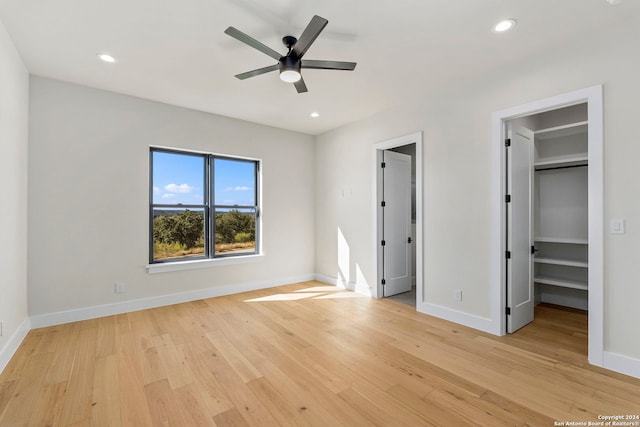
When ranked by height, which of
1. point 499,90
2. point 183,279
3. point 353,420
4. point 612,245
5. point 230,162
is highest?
point 499,90

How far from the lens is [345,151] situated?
17.0 ft

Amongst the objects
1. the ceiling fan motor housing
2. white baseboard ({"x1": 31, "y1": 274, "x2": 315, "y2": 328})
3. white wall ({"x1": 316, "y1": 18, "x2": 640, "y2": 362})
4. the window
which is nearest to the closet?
white wall ({"x1": 316, "y1": 18, "x2": 640, "y2": 362})

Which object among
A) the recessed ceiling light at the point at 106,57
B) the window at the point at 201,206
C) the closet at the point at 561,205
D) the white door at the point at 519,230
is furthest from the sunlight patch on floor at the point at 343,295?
the recessed ceiling light at the point at 106,57

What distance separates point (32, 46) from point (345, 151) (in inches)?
158

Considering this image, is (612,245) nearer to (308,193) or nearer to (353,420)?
(353,420)

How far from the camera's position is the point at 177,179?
4.46m

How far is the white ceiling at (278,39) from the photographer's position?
2.24m

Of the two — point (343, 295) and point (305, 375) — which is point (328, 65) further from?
point (343, 295)

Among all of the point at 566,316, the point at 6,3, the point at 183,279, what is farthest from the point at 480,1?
the point at 183,279

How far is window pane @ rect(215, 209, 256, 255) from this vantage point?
4.84 metres

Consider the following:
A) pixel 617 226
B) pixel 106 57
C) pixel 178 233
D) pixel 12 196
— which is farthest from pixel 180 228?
pixel 617 226

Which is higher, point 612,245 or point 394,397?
point 612,245

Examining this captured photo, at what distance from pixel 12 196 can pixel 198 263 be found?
221 cm

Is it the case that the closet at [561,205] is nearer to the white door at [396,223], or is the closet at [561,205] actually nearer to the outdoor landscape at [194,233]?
the white door at [396,223]
